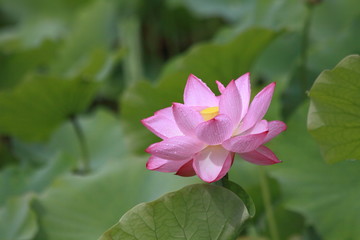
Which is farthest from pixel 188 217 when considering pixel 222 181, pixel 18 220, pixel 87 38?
pixel 87 38

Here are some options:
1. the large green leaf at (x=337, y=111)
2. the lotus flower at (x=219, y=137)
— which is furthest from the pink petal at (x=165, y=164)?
the large green leaf at (x=337, y=111)

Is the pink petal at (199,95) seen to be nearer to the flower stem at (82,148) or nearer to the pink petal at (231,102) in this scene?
the pink petal at (231,102)

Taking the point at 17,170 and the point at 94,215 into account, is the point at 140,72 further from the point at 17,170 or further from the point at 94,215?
the point at 94,215

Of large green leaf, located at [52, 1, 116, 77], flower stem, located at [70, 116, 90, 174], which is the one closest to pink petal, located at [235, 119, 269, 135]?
flower stem, located at [70, 116, 90, 174]

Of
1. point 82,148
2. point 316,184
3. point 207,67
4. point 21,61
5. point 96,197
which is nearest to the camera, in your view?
point 316,184

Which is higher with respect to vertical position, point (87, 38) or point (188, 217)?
point (188, 217)

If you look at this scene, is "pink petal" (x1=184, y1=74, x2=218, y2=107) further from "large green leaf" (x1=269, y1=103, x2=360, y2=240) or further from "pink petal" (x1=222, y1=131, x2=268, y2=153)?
"large green leaf" (x1=269, y1=103, x2=360, y2=240)

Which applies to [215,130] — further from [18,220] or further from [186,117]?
[18,220]
